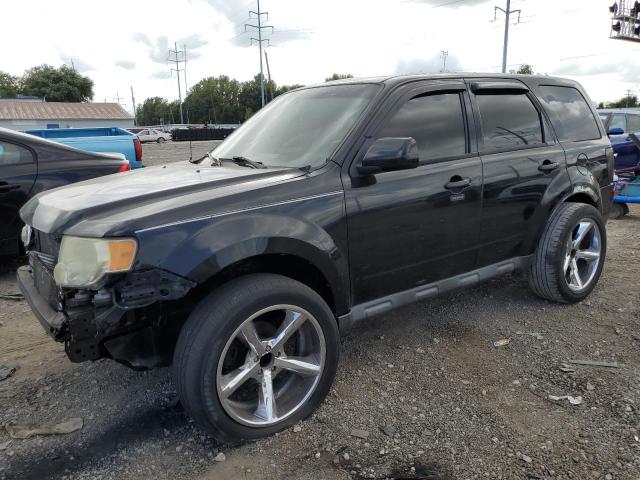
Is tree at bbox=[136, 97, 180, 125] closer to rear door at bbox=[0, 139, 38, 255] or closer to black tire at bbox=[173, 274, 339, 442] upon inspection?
rear door at bbox=[0, 139, 38, 255]

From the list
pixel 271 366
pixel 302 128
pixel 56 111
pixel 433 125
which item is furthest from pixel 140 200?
pixel 56 111

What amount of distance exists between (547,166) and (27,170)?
4696 millimetres

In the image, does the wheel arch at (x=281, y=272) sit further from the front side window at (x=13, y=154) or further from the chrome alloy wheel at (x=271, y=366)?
the front side window at (x=13, y=154)

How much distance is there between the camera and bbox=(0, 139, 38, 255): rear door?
4.70 m

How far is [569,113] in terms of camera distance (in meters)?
4.24

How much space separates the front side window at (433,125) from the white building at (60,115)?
5460cm

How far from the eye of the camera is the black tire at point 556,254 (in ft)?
12.9

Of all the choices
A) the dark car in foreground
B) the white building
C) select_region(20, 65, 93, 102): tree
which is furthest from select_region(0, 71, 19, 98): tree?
the dark car in foreground

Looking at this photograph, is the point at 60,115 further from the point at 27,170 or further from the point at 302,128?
the point at 302,128

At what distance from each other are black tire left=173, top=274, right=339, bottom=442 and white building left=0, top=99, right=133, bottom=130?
5507 cm

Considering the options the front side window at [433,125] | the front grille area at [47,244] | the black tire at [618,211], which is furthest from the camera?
the black tire at [618,211]

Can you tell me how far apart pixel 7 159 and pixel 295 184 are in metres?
3.63

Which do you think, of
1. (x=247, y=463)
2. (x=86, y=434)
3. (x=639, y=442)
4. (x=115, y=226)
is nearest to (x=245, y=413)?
(x=247, y=463)

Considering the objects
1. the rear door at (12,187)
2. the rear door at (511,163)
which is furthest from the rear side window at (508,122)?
the rear door at (12,187)
